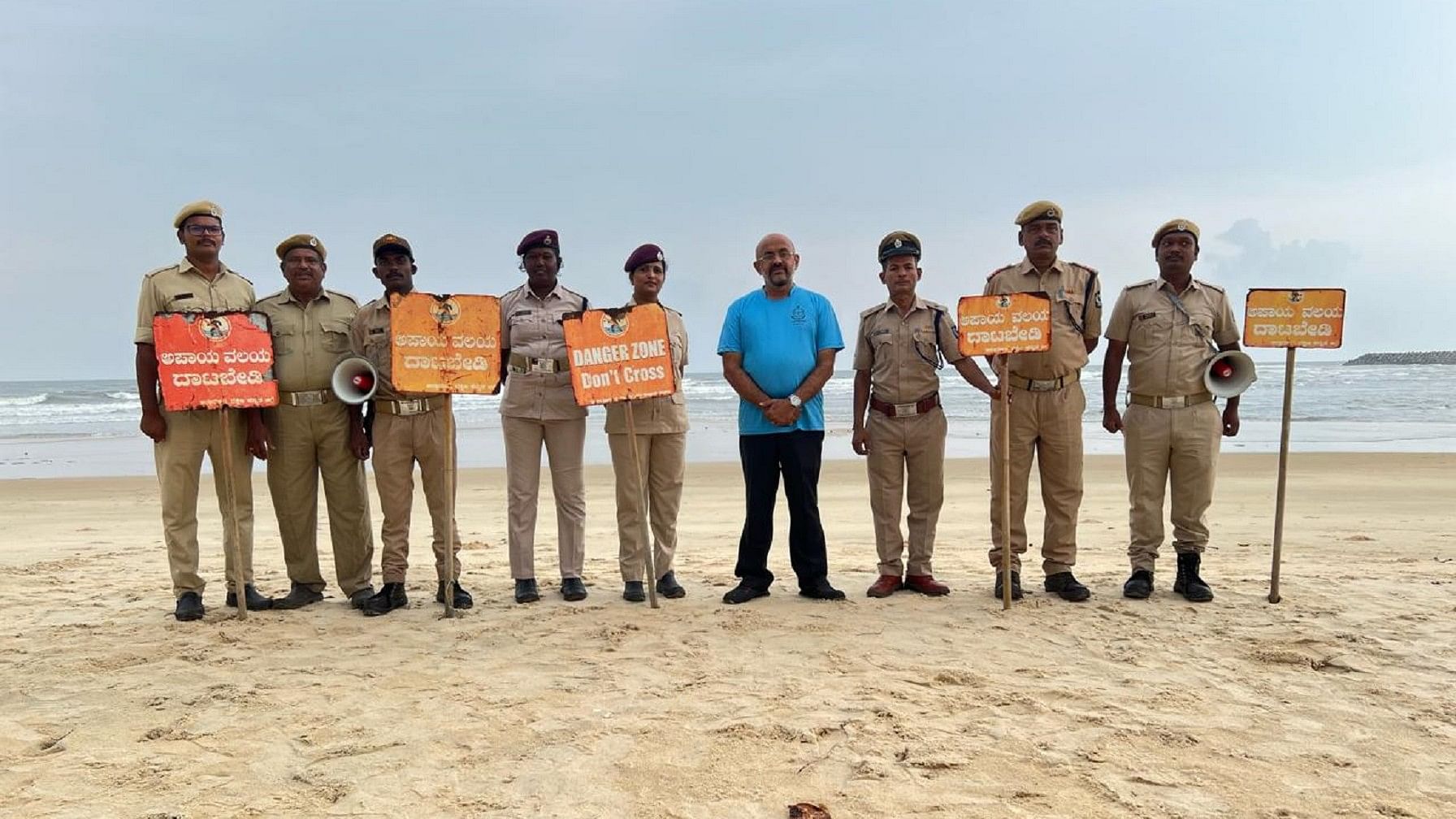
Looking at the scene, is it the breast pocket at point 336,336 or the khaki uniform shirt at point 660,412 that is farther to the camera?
the khaki uniform shirt at point 660,412

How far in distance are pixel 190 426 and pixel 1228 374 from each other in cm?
605

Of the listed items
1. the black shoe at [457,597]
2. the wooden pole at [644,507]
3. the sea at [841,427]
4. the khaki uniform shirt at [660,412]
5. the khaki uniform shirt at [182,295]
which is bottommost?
the sea at [841,427]

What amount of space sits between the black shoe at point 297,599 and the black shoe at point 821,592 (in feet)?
9.94

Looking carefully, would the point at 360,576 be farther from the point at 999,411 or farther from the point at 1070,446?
the point at 1070,446

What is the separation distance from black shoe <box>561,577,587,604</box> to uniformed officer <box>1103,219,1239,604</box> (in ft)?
10.9

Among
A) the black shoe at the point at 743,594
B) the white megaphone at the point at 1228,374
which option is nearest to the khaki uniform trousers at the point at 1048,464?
the white megaphone at the point at 1228,374

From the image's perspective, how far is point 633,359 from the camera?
17.2ft

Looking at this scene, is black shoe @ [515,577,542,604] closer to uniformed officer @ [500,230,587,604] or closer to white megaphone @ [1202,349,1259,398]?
uniformed officer @ [500,230,587,604]

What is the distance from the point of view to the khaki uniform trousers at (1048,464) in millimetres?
5422

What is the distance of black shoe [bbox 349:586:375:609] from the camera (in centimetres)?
546

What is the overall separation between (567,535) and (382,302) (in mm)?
1790

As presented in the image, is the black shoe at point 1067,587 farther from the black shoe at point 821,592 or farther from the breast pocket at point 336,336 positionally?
the breast pocket at point 336,336

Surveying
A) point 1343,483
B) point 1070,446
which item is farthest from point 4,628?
point 1343,483

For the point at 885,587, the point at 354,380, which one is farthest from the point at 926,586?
the point at 354,380
